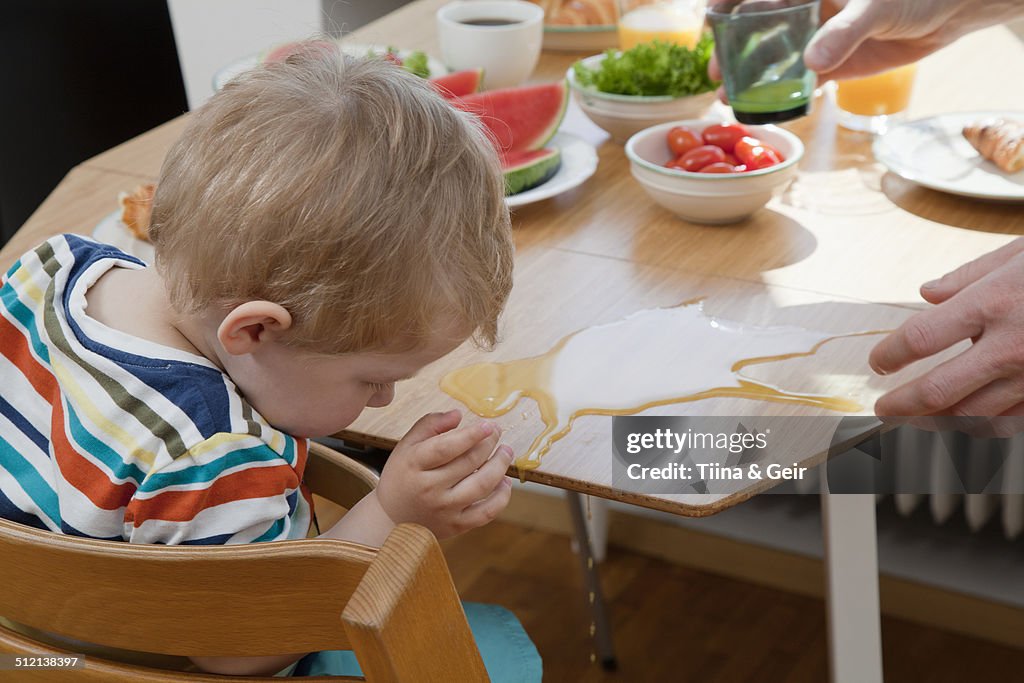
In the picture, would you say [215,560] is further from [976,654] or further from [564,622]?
[976,654]

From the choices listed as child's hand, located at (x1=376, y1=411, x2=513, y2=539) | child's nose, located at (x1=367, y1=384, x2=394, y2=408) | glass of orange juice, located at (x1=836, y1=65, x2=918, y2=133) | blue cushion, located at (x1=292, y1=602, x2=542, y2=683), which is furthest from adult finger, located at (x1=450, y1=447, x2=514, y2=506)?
glass of orange juice, located at (x1=836, y1=65, x2=918, y2=133)

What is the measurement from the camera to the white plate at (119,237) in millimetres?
1521

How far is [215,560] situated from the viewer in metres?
0.77

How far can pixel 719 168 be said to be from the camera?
1544 millimetres

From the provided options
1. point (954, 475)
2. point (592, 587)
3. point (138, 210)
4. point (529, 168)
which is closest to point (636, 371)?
point (529, 168)

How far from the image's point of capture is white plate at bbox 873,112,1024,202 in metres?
1.54

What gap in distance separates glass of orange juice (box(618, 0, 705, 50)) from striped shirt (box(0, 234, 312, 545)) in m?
1.21

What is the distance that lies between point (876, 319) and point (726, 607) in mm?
1205

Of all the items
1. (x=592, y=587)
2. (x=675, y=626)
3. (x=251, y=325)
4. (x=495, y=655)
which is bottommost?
(x=675, y=626)

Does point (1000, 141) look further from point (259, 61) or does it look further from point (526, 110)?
point (259, 61)

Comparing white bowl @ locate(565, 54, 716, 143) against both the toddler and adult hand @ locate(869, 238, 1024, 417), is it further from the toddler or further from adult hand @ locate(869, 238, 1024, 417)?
the toddler

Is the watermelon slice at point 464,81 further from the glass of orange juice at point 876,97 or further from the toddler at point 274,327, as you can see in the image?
the toddler at point 274,327

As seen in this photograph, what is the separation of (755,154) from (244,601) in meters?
1.03

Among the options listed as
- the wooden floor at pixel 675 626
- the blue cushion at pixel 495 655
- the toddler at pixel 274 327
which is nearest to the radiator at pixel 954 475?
the wooden floor at pixel 675 626
